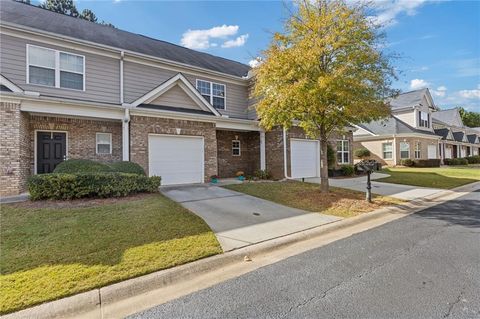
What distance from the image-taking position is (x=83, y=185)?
8094 millimetres

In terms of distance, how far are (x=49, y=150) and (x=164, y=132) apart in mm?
4577

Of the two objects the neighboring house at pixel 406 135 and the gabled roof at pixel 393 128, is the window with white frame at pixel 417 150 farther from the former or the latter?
the gabled roof at pixel 393 128

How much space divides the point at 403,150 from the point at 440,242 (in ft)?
83.5

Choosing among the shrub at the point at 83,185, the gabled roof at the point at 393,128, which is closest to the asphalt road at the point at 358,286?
the shrub at the point at 83,185

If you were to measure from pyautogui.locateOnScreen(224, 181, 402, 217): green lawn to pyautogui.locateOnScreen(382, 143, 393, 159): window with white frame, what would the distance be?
20.0m

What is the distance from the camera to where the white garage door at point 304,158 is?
52.0ft

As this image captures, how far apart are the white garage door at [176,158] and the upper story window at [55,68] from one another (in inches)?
169

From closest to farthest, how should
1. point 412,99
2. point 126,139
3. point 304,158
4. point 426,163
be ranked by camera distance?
1. point 126,139
2. point 304,158
3. point 426,163
4. point 412,99

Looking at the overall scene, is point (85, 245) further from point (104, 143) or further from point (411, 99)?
point (411, 99)

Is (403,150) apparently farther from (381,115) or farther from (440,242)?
(440,242)

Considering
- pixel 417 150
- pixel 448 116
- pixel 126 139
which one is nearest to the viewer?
pixel 126 139

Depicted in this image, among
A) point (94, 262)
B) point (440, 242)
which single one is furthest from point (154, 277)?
point (440, 242)

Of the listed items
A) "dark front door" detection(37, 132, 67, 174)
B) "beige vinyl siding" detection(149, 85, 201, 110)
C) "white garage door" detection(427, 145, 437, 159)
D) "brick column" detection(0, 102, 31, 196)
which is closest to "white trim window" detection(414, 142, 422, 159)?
"white garage door" detection(427, 145, 437, 159)

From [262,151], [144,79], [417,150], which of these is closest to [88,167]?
[144,79]
